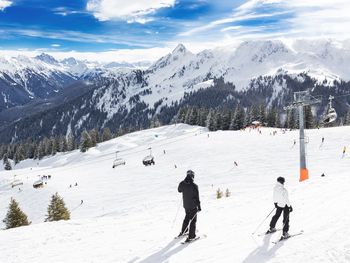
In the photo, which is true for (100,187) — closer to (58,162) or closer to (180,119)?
(58,162)

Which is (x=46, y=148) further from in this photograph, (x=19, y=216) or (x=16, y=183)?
(x=19, y=216)

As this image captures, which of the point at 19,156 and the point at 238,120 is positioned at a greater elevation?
the point at 238,120

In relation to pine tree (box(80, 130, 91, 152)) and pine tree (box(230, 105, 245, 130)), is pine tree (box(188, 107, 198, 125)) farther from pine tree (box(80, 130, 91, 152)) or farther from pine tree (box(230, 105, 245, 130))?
pine tree (box(80, 130, 91, 152))

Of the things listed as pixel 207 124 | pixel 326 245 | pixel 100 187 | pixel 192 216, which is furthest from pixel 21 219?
pixel 207 124

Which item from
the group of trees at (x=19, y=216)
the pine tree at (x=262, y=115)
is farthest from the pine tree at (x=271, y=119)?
the group of trees at (x=19, y=216)

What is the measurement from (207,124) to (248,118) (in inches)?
457

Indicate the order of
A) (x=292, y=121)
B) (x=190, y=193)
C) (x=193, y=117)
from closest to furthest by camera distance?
(x=190, y=193) → (x=292, y=121) → (x=193, y=117)

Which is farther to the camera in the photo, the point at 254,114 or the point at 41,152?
the point at 41,152

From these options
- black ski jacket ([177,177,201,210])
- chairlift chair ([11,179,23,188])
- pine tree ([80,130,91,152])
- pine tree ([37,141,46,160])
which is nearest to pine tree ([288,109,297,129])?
pine tree ([80,130,91,152])

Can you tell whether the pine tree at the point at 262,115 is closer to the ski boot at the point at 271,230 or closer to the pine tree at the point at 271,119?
the pine tree at the point at 271,119

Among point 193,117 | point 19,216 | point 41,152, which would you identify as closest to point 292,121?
point 193,117

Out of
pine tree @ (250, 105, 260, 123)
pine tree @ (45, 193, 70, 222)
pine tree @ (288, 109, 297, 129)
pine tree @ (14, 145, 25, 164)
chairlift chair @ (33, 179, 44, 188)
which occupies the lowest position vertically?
pine tree @ (14, 145, 25, 164)

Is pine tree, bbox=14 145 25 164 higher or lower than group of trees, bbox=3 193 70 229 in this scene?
lower

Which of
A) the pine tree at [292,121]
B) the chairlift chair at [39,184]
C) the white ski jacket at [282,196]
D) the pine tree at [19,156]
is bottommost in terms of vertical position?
the pine tree at [19,156]
